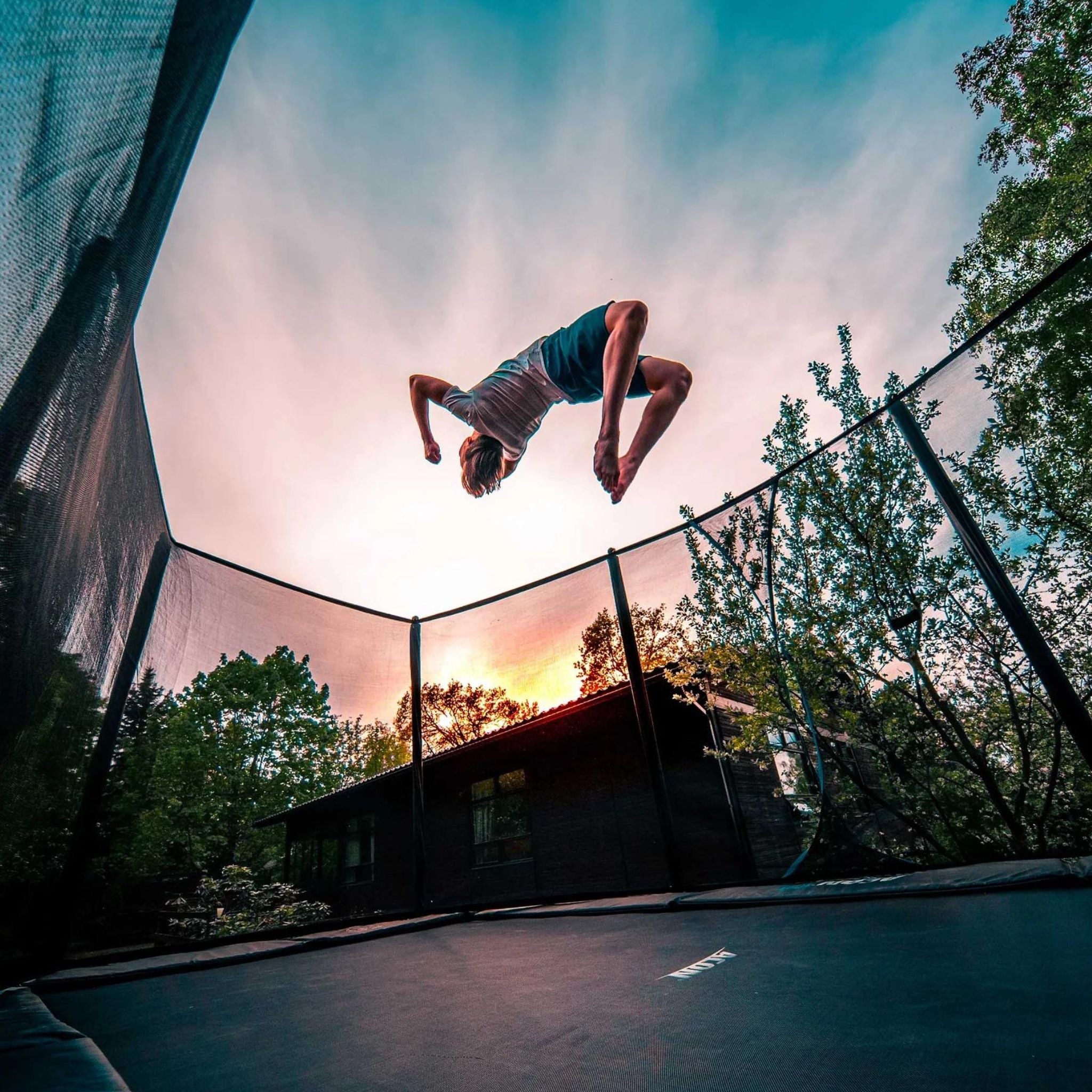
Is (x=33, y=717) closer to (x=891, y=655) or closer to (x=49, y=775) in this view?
(x=49, y=775)

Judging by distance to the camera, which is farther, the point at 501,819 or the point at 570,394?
the point at 501,819

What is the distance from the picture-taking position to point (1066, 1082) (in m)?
0.44

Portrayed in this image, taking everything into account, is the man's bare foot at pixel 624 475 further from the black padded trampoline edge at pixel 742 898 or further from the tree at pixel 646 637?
the tree at pixel 646 637

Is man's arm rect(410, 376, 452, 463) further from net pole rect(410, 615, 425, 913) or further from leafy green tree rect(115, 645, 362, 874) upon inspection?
net pole rect(410, 615, 425, 913)

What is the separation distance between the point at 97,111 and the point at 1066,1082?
1.44 meters

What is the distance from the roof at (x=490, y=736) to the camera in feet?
17.8

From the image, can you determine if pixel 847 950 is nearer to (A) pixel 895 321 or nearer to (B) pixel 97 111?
(B) pixel 97 111

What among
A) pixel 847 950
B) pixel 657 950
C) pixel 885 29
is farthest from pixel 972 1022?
pixel 885 29

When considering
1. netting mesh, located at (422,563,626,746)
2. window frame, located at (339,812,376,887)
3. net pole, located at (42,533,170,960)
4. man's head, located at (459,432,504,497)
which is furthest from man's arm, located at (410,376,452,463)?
window frame, located at (339,812,376,887)

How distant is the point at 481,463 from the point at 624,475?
58 cm

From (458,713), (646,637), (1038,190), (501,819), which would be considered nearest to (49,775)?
(646,637)

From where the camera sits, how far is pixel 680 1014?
77 centimetres

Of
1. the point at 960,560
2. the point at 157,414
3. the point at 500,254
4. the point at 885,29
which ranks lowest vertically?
the point at 960,560

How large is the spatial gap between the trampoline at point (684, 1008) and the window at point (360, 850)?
25.1 ft
